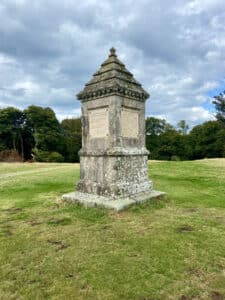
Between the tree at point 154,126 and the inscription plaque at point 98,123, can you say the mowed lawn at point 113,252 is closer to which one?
the inscription plaque at point 98,123

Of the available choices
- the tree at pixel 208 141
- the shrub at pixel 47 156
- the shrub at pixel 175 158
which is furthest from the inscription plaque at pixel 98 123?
the tree at pixel 208 141

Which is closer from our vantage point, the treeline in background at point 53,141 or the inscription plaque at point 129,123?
the inscription plaque at point 129,123

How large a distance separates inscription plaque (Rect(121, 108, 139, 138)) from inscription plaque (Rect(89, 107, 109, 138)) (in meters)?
0.42

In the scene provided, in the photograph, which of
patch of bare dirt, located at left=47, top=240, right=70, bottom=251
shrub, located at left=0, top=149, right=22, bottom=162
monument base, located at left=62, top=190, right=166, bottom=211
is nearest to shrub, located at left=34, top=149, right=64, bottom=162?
shrub, located at left=0, top=149, right=22, bottom=162

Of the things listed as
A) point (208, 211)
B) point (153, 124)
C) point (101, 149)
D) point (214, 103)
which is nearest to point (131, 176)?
point (101, 149)

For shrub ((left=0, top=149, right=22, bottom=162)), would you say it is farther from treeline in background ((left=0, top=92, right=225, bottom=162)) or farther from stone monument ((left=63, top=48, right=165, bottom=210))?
stone monument ((left=63, top=48, right=165, bottom=210))

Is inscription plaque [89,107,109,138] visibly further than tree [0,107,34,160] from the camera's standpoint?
No

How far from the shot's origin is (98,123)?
6.82 meters

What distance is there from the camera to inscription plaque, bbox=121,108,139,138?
664cm

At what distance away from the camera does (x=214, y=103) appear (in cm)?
5419

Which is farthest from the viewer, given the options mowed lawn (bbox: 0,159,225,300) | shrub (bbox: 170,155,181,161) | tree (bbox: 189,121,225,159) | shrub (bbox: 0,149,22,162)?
shrub (bbox: 170,155,181,161)

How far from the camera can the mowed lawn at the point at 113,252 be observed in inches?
113

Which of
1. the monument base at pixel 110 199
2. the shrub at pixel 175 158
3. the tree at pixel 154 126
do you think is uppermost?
the tree at pixel 154 126

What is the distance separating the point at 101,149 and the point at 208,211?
9.84 ft
